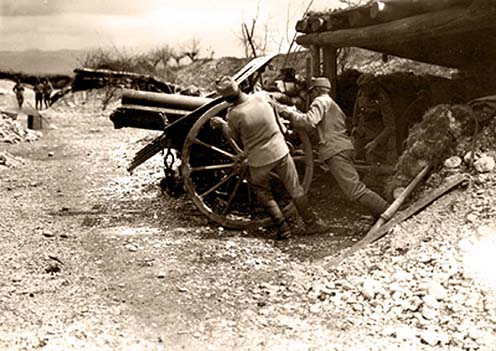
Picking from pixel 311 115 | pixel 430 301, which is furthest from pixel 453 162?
pixel 430 301

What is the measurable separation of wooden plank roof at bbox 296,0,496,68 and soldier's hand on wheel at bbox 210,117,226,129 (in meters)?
2.21

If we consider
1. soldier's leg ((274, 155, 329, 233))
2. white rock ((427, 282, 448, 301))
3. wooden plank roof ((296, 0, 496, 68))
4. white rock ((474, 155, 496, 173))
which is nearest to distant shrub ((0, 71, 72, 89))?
wooden plank roof ((296, 0, 496, 68))

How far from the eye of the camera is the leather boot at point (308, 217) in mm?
6754

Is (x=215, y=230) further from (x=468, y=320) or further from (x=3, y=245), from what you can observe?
(x=468, y=320)

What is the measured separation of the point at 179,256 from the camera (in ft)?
20.2

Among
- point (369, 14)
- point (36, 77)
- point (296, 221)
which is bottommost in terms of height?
point (36, 77)

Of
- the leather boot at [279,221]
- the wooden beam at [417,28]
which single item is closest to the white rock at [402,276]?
the leather boot at [279,221]

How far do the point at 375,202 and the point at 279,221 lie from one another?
107 cm

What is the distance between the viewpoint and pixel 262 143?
652 centimetres

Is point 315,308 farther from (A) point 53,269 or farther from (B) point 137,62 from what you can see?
(B) point 137,62

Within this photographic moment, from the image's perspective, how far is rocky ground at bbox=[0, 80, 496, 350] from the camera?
163 inches

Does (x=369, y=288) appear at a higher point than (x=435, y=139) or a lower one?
lower

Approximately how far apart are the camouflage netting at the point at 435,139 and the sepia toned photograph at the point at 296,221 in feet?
0.06

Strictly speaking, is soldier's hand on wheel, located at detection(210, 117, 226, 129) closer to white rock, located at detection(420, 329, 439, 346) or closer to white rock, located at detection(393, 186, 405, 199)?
white rock, located at detection(393, 186, 405, 199)
